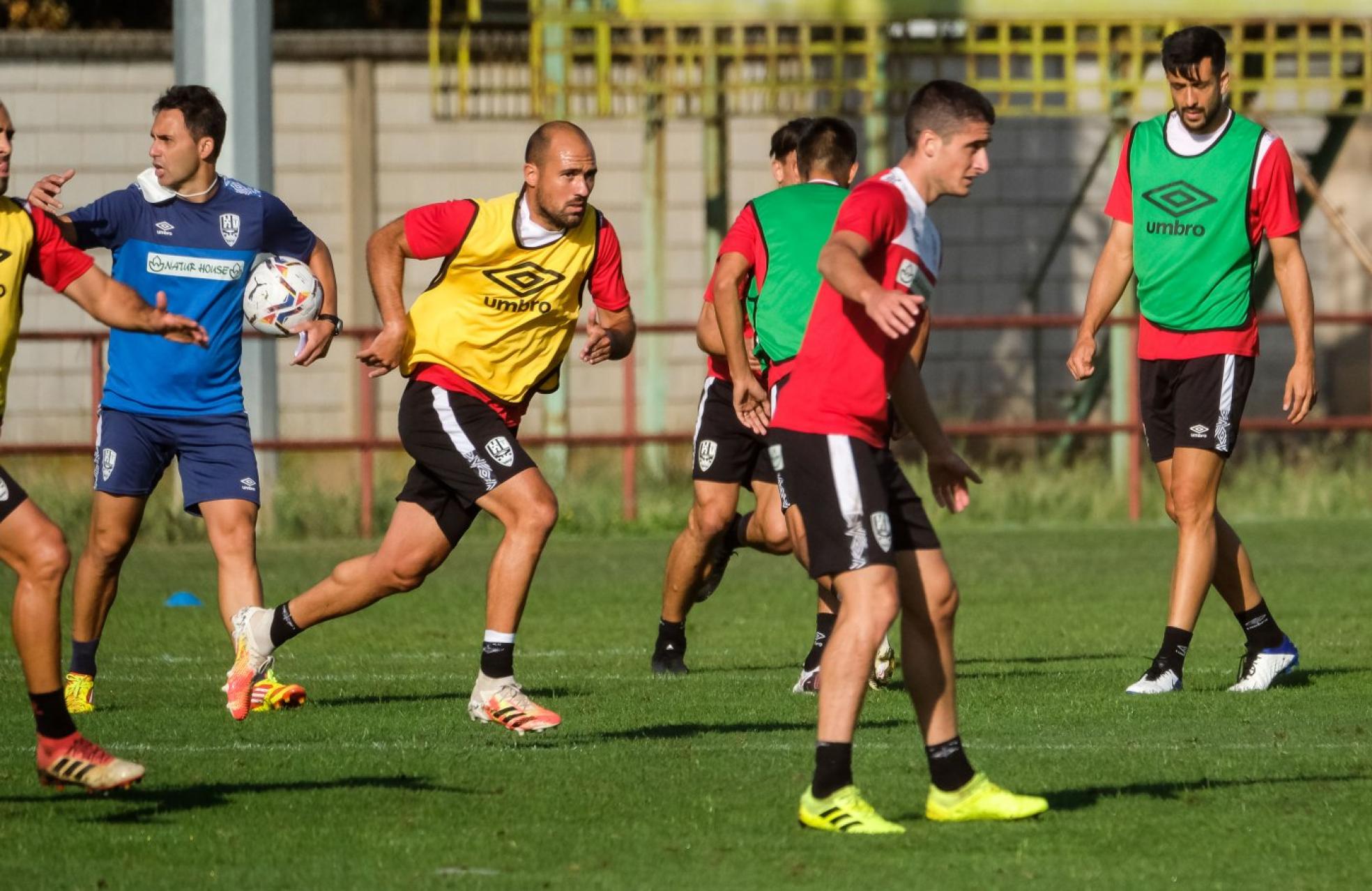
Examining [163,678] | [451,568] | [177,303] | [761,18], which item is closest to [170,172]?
[177,303]

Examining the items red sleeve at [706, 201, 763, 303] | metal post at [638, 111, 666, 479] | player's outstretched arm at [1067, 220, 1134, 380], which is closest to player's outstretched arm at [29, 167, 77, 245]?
red sleeve at [706, 201, 763, 303]

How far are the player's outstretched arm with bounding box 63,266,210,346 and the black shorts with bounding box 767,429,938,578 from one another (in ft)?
5.73

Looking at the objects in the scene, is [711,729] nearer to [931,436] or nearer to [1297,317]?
[931,436]

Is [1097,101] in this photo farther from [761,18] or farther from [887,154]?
[761,18]

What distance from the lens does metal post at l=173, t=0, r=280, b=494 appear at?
1716cm

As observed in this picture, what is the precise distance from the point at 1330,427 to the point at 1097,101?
5122 mm

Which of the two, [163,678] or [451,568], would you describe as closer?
[163,678]

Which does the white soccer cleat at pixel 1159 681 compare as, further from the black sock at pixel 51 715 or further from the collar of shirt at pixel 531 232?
the black sock at pixel 51 715

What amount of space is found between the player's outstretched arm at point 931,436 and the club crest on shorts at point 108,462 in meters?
3.75

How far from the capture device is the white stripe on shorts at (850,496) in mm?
5941

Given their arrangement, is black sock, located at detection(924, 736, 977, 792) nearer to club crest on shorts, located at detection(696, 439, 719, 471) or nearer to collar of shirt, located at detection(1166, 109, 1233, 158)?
collar of shirt, located at detection(1166, 109, 1233, 158)

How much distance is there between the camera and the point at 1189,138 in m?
8.76

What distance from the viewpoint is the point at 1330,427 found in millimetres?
18422

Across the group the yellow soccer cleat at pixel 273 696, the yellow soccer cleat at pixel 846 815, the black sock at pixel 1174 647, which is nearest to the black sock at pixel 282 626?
the yellow soccer cleat at pixel 273 696
